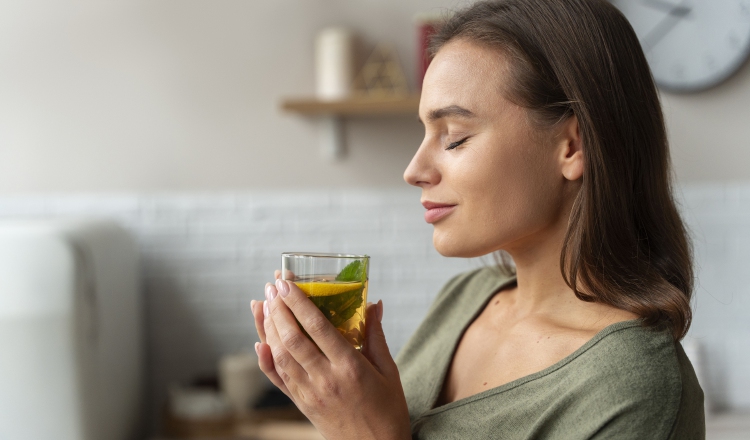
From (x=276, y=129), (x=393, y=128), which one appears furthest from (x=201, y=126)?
(x=393, y=128)

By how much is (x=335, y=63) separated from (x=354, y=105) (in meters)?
0.20

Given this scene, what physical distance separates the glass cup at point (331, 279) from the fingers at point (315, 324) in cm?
2

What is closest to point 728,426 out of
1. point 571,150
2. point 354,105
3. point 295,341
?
point 354,105

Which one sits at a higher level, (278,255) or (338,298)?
(338,298)

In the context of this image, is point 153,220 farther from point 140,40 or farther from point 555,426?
point 555,426

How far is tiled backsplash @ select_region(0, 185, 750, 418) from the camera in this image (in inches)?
98.6

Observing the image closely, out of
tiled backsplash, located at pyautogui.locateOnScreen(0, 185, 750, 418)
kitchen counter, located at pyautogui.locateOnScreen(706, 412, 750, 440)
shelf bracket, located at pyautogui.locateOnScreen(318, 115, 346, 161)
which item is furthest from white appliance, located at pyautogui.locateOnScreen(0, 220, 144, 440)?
kitchen counter, located at pyautogui.locateOnScreen(706, 412, 750, 440)

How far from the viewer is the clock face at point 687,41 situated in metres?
2.43

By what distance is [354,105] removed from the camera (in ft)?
7.55

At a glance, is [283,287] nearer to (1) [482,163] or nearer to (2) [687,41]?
(1) [482,163]

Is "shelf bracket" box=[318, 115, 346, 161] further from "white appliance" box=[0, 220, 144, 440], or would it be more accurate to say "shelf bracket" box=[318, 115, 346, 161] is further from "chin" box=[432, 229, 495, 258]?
"chin" box=[432, 229, 495, 258]

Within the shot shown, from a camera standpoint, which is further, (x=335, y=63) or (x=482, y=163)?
Result: (x=335, y=63)

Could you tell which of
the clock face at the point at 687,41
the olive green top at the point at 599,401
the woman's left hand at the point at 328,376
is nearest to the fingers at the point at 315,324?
the woman's left hand at the point at 328,376

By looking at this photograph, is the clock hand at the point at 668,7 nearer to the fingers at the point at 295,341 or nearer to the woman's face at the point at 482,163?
the woman's face at the point at 482,163
